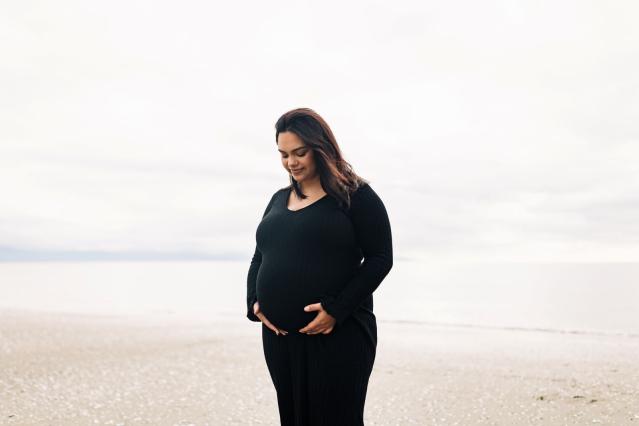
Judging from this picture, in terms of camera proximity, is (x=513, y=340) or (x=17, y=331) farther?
(x=513, y=340)

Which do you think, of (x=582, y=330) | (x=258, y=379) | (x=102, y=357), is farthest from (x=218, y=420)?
(x=582, y=330)

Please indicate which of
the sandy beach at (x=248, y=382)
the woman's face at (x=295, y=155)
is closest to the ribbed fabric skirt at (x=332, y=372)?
the woman's face at (x=295, y=155)

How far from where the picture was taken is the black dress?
2686mm

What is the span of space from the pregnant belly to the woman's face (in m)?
0.51

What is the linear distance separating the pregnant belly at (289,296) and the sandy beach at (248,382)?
3728 mm

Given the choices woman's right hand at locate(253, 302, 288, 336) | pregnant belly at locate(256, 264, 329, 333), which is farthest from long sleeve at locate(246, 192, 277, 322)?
pregnant belly at locate(256, 264, 329, 333)

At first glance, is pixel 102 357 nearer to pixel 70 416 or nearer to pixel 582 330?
pixel 70 416

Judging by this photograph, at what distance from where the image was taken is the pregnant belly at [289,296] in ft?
9.01

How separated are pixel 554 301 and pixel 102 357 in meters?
32.3

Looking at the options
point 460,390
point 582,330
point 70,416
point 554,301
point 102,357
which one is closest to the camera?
point 70,416

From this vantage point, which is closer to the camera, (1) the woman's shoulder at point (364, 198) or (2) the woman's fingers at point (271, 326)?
(1) the woman's shoulder at point (364, 198)

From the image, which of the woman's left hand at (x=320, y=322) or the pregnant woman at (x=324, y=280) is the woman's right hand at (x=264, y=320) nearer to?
the pregnant woman at (x=324, y=280)

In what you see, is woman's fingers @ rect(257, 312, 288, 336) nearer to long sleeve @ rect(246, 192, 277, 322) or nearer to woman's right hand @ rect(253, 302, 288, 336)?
woman's right hand @ rect(253, 302, 288, 336)

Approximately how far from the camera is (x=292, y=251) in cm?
282
